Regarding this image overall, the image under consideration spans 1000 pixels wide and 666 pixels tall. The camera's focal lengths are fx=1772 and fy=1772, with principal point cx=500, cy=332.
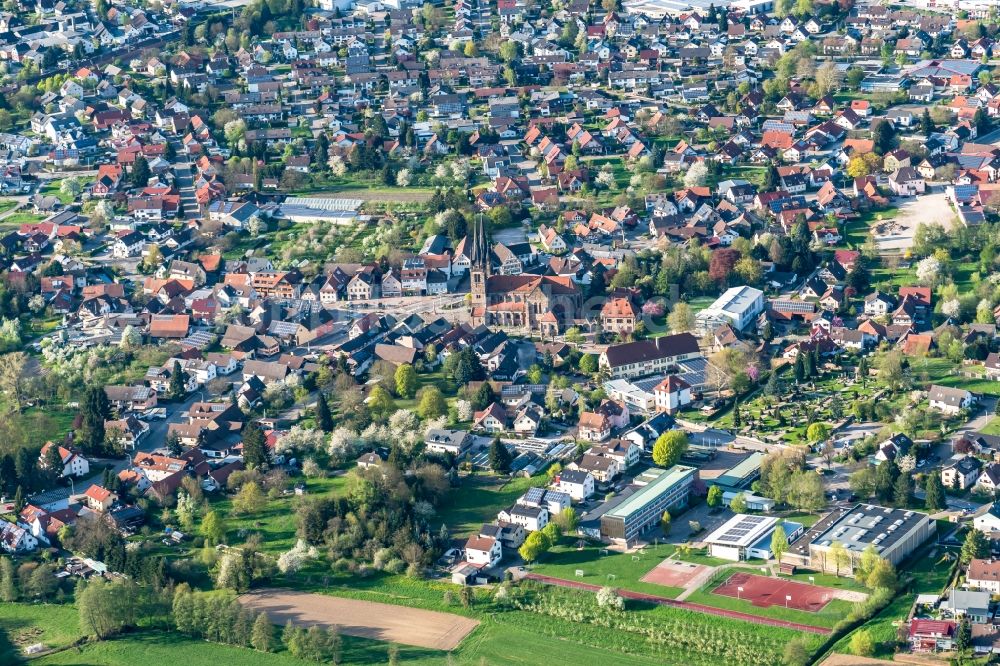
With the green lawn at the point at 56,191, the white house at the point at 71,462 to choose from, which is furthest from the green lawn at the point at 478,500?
the green lawn at the point at 56,191

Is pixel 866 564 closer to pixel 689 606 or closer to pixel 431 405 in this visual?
pixel 689 606

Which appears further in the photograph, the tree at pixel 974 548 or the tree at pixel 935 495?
the tree at pixel 935 495

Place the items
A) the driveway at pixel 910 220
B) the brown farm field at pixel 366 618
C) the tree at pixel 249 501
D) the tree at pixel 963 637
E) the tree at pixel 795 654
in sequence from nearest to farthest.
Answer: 1. the tree at pixel 963 637
2. the tree at pixel 795 654
3. the brown farm field at pixel 366 618
4. the tree at pixel 249 501
5. the driveway at pixel 910 220

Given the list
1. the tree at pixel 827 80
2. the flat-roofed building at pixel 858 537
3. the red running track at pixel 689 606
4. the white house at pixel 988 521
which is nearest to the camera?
the red running track at pixel 689 606

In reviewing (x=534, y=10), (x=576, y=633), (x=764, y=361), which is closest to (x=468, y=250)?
(x=764, y=361)

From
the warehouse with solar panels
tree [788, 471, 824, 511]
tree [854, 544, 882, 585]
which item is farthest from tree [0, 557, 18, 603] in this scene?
tree [854, 544, 882, 585]

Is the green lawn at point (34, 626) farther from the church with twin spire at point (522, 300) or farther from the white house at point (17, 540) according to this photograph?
the church with twin spire at point (522, 300)

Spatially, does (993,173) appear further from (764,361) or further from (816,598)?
(816,598)
